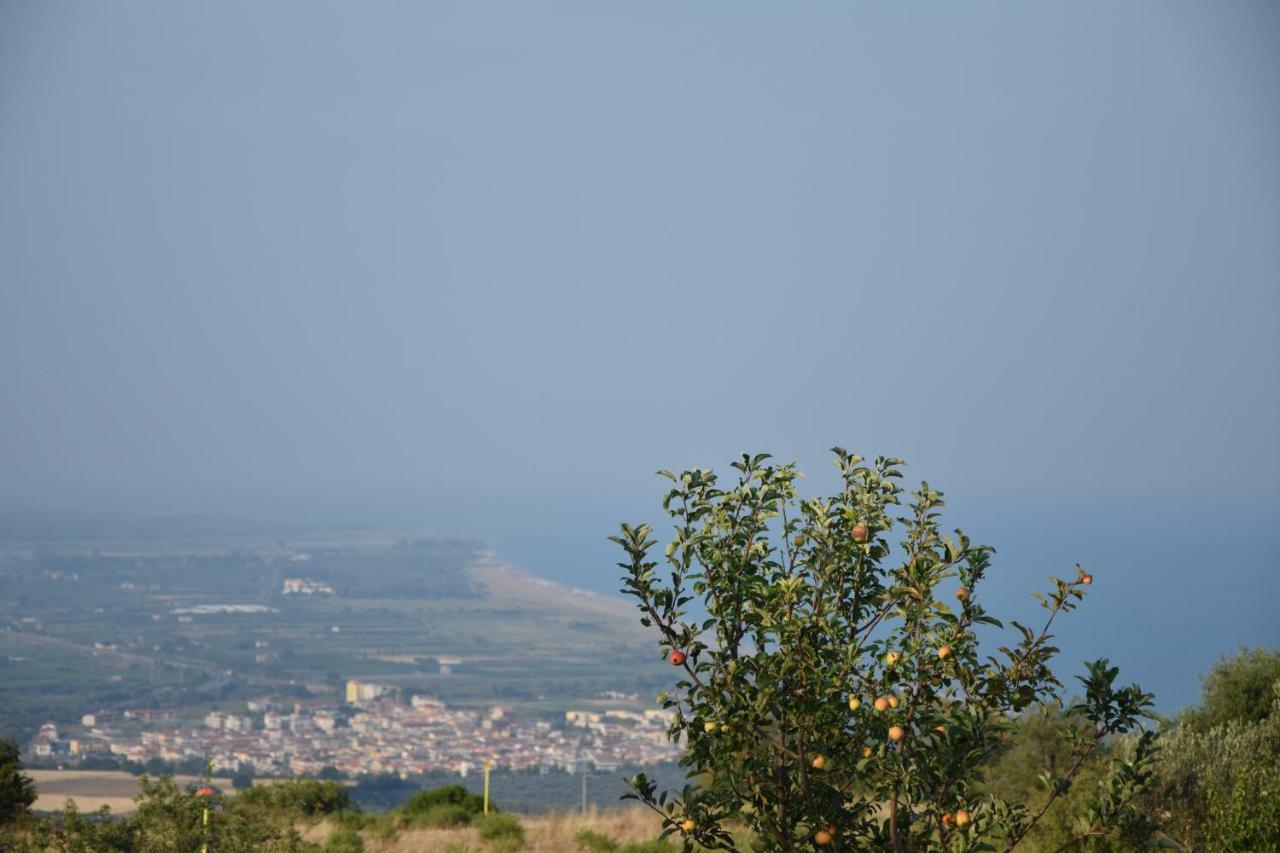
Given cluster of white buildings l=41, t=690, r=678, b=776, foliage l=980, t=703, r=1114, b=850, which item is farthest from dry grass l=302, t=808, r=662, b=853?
cluster of white buildings l=41, t=690, r=678, b=776

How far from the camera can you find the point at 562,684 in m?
110

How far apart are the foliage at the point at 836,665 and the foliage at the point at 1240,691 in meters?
13.5

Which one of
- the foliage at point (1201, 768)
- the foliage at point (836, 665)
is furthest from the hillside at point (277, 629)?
the foliage at point (836, 665)

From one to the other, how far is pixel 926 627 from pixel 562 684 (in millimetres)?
105587

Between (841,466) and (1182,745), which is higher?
(841,466)

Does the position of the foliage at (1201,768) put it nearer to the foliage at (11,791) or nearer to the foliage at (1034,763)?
the foliage at (1034,763)

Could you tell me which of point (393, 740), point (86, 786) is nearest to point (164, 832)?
point (86, 786)

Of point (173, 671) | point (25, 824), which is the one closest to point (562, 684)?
point (173, 671)

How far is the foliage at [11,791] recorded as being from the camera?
59.0 feet

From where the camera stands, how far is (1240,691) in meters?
19.1

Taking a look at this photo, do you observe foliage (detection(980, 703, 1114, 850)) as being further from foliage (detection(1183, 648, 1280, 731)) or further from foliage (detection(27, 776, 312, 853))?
foliage (detection(27, 776, 312, 853))

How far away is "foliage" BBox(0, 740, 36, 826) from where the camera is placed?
1797 cm

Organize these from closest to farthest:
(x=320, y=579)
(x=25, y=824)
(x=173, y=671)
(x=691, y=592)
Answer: (x=691, y=592) < (x=25, y=824) < (x=173, y=671) < (x=320, y=579)

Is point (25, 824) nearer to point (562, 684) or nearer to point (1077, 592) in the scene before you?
point (1077, 592)
